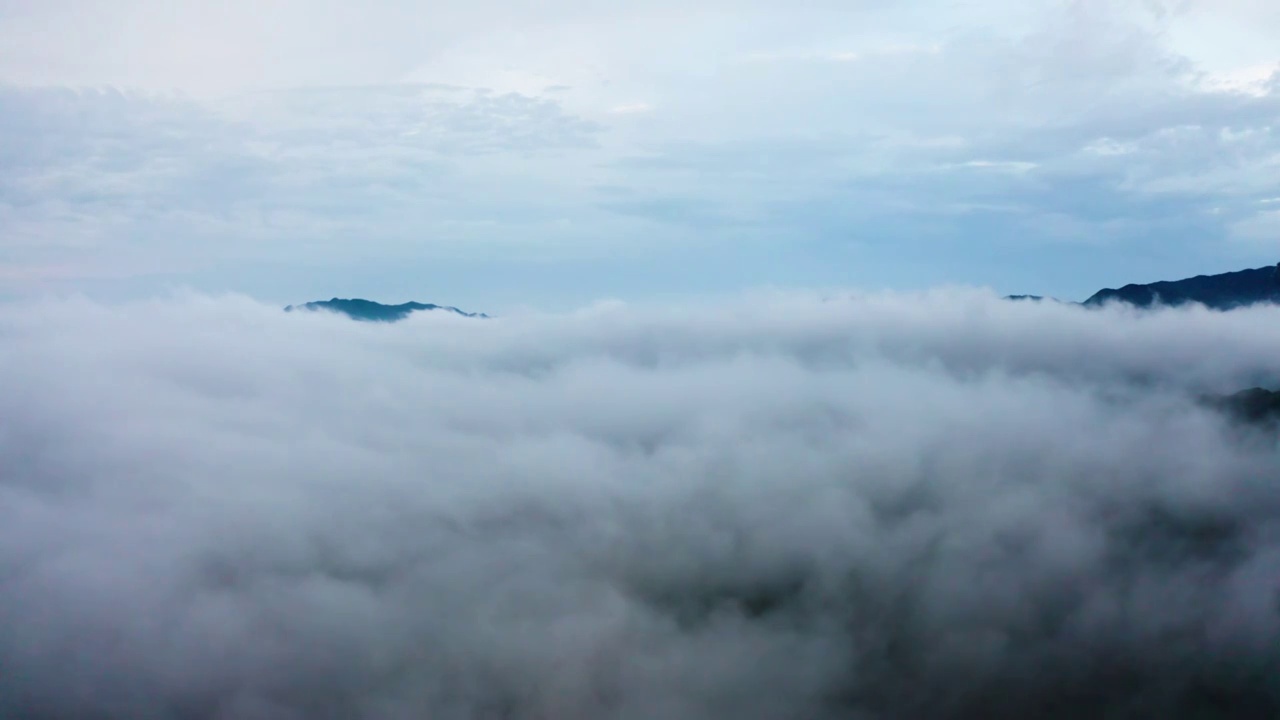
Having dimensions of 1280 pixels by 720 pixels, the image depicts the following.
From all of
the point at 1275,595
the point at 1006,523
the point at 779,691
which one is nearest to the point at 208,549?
the point at 779,691

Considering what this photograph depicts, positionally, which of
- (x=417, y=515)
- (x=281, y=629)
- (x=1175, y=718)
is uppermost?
(x=417, y=515)

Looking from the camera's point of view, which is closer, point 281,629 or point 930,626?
point 281,629

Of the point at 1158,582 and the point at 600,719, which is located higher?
the point at 1158,582

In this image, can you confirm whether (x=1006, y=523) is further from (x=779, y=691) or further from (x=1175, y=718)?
(x=779, y=691)

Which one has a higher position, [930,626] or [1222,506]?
[1222,506]

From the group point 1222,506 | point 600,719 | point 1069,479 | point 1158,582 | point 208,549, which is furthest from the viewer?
point 1069,479

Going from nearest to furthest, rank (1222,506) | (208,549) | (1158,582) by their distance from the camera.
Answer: (208,549), (1158,582), (1222,506)

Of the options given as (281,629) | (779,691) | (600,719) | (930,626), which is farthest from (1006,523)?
(281,629)

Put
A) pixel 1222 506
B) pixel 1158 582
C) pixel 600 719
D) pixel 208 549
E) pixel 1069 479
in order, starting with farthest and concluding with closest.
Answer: pixel 1069 479, pixel 1222 506, pixel 1158 582, pixel 208 549, pixel 600 719

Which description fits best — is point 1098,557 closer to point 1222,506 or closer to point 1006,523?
point 1006,523
